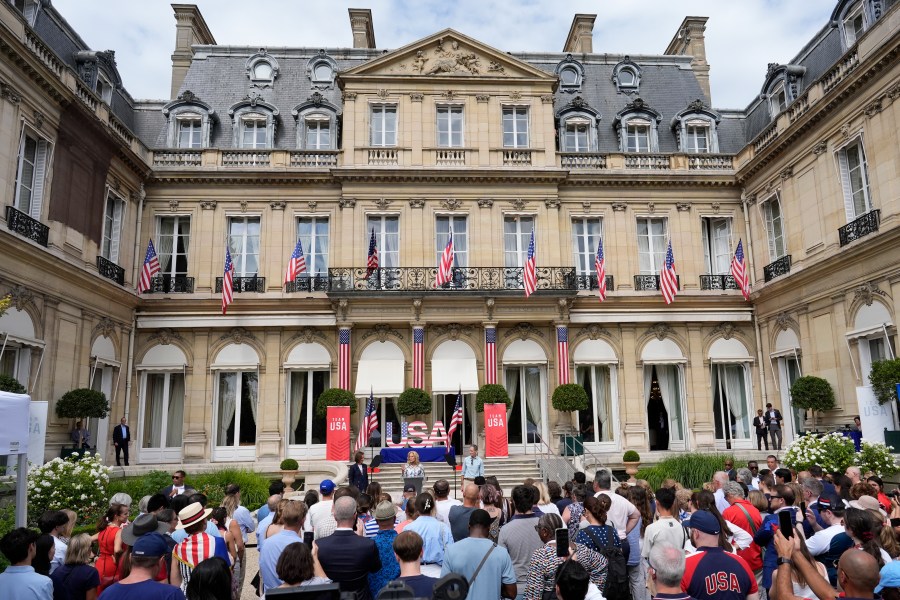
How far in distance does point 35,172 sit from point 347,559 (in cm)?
1535

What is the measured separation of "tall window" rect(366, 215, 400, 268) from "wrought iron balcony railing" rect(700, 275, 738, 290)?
10.2 meters

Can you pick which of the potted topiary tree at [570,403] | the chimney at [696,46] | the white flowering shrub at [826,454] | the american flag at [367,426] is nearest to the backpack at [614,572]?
the white flowering shrub at [826,454]

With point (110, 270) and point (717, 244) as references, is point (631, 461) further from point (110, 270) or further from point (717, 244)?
point (110, 270)

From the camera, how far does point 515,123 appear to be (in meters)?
22.3

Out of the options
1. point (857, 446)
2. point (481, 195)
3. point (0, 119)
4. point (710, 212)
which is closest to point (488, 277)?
point (481, 195)

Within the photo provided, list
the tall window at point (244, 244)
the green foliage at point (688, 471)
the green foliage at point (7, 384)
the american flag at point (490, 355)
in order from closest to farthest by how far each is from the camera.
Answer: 1. the green foliage at point (7, 384)
2. the green foliage at point (688, 471)
3. the american flag at point (490, 355)
4. the tall window at point (244, 244)

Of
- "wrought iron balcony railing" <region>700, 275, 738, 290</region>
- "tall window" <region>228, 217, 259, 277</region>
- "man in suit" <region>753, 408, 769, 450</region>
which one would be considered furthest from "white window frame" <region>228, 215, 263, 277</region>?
"man in suit" <region>753, 408, 769, 450</region>

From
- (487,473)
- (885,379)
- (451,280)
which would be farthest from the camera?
(451,280)

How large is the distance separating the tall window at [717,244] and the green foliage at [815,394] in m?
5.74

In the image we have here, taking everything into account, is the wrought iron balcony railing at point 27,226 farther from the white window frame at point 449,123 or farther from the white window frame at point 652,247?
the white window frame at point 652,247

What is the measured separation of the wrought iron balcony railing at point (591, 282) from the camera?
21797mm

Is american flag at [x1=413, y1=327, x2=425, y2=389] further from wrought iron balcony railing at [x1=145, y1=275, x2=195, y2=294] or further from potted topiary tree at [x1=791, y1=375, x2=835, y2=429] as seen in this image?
potted topiary tree at [x1=791, y1=375, x2=835, y2=429]

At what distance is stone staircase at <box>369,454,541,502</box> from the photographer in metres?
16.6

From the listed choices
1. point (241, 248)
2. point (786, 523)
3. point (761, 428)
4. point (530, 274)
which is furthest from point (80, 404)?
point (761, 428)
